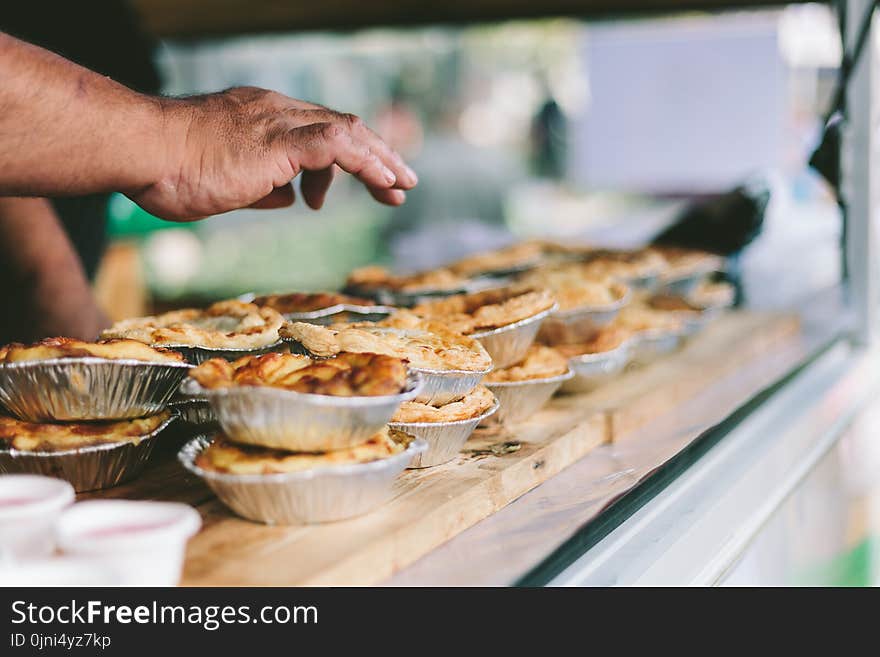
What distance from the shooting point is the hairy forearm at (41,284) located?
9.80 feet

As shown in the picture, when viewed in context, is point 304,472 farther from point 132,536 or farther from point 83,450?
point 83,450

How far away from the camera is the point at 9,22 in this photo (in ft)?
10.7

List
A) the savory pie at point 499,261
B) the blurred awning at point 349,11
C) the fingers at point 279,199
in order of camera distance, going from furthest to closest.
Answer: the blurred awning at point 349,11 → the savory pie at point 499,261 → the fingers at point 279,199

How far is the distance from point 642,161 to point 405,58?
727cm

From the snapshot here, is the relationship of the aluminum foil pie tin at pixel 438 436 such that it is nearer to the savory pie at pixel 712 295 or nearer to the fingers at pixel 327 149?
the fingers at pixel 327 149

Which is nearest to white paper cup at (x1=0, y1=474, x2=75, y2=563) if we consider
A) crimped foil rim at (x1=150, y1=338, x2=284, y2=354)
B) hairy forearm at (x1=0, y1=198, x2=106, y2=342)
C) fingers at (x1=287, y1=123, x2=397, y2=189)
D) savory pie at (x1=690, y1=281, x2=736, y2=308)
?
crimped foil rim at (x1=150, y1=338, x2=284, y2=354)

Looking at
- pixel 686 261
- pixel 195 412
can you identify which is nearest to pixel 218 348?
pixel 195 412

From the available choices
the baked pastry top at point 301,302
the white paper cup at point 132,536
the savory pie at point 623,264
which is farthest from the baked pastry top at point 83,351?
the savory pie at point 623,264

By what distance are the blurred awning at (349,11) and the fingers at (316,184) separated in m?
2.07

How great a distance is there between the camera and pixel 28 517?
43.7 inches

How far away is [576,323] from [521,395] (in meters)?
0.44

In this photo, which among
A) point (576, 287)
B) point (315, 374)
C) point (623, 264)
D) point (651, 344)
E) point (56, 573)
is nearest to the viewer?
point (56, 573)
